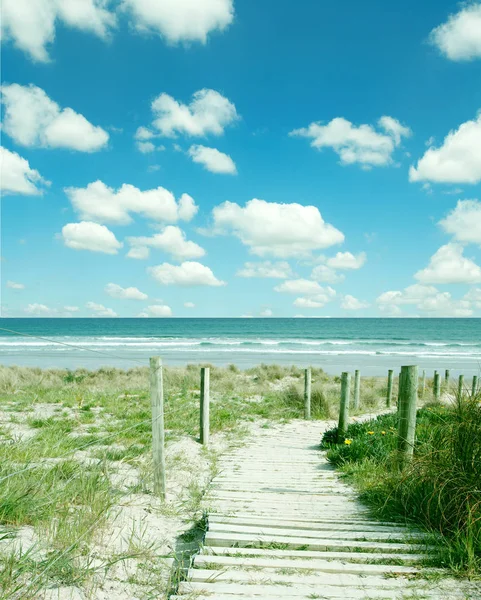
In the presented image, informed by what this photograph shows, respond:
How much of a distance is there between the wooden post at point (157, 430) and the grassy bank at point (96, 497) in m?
0.17

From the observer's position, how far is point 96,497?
13.8 ft

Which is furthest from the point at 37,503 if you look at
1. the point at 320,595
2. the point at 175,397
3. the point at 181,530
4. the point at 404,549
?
the point at 175,397

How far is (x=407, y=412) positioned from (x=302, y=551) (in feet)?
7.40

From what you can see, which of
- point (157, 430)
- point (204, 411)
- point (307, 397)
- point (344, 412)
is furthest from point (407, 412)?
point (307, 397)

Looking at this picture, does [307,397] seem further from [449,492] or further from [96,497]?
[96,497]

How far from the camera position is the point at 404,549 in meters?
3.55

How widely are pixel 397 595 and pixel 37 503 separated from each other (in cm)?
289

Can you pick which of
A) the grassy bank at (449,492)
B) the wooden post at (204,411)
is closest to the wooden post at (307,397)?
the wooden post at (204,411)

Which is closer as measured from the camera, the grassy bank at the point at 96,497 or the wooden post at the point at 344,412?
the grassy bank at the point at 96,497

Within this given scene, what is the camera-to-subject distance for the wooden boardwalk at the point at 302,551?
2996mm

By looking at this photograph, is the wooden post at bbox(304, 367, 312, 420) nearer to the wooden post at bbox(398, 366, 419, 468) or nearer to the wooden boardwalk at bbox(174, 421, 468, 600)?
the wooden boardwalk at bbox(174, 421, 468, 600)

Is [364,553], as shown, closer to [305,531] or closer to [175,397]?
[305,531]

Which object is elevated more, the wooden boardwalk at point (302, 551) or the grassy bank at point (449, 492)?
the grassy bank at point (449, 492)

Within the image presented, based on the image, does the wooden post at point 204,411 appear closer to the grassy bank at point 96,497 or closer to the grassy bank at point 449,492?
the grassy bank at point 96,497
